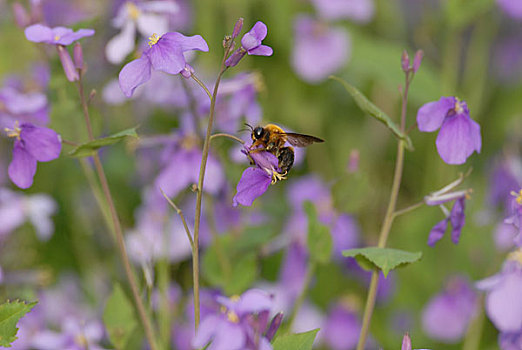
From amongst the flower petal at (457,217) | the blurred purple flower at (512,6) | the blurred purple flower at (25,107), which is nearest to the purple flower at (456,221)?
the flower petal at (457,217)

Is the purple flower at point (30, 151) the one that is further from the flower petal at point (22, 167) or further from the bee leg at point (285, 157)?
the bee leg at point (285, 157)

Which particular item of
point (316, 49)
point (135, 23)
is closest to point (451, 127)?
point (135, 23)

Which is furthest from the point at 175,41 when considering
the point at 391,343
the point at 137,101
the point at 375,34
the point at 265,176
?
the point at 375,34

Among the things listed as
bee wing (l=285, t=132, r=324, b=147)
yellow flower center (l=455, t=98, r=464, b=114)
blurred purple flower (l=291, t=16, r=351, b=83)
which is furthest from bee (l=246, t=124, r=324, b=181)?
blurred purple flower (l=291, t=16, r=351, b=83)

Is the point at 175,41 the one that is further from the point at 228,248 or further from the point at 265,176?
the point at 228,248

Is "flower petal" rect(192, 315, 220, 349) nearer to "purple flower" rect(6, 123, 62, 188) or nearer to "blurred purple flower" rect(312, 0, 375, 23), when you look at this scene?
"purple flower" rect(6, 123, 62, 188)
